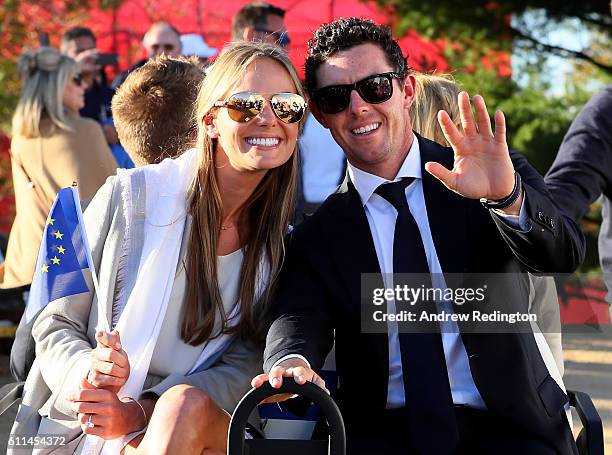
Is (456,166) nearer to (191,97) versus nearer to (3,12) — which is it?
(191,97)

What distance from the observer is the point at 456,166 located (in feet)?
9.37

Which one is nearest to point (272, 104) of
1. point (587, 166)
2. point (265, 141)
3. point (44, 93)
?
point (265, 141)

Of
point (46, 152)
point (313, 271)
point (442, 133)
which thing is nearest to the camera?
point (313, 271)

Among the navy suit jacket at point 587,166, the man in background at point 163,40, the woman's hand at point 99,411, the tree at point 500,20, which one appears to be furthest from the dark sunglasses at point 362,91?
the tree at point 500,20

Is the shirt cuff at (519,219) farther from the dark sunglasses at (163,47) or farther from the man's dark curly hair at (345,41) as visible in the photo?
the dark sunglasses at (163,47)

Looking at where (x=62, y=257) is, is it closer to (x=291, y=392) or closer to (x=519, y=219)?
(x=291, y=392)

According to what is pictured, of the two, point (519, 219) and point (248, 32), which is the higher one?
point (248, 32)

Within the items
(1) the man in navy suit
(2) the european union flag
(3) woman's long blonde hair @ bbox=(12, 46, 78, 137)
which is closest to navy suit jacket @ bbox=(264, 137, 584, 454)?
(1) the man in navy suit

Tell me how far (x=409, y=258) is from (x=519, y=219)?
0.40 m

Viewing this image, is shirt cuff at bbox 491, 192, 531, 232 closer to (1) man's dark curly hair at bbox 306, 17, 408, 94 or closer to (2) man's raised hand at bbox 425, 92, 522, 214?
(2) man's raised hand at bbox 425, 92, 522, 214

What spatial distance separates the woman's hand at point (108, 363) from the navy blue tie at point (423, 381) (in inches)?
32.4

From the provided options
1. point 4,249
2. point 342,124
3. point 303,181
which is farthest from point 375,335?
point 4,249

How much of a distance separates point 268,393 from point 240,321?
656 millimetres

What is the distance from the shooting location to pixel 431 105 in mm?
4109
